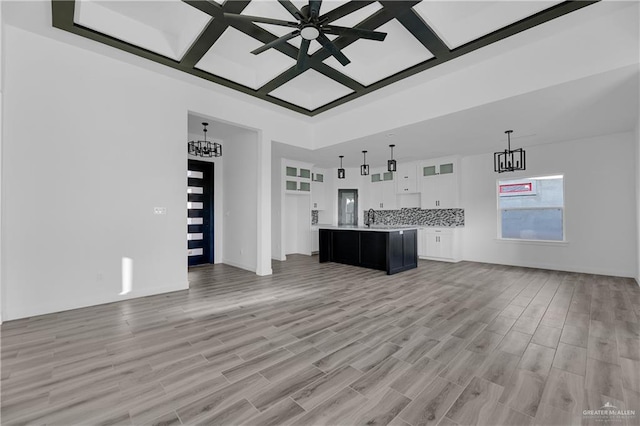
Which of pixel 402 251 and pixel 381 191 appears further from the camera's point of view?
pixel 381 191

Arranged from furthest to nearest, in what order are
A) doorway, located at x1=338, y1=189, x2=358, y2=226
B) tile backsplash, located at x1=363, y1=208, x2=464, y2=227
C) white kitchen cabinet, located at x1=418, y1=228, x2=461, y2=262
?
doorway, located at x1=338, y1=189, x2=358, y2=226, tile backsplash, located at x1=363, y1=208, x2=464, y2=227, white kitchen cabinet, located at x1=418, y1=228, x2=461, y2=262

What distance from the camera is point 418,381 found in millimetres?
1995

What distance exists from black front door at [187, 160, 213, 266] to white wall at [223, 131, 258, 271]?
0.39 meters

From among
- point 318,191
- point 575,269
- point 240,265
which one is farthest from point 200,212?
point 575,269

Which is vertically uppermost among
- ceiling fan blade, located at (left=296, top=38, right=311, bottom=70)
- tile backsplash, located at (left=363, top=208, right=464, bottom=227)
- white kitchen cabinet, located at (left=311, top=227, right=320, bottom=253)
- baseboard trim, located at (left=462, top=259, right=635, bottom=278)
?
ceiling fan blade, located at (left=296, top=38, right=311, bottom=70)

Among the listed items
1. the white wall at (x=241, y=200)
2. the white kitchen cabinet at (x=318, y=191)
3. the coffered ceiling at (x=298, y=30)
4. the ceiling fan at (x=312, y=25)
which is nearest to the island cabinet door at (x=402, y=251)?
the white wall at (x=241, y=200)

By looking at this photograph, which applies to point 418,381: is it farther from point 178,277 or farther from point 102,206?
point 102,206

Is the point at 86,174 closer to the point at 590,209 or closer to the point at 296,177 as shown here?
the point at 296,177

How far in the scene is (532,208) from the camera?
6.47 meters

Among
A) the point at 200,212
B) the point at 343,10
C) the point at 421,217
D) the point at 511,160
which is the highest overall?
the point at 343,10

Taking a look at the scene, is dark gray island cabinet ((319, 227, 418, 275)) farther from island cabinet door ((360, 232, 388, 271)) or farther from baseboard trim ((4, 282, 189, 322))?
baseboard trim ((4, 282, 189, 322))

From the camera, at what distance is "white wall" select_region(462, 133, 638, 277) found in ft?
17.5

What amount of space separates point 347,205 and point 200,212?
4.66 metres

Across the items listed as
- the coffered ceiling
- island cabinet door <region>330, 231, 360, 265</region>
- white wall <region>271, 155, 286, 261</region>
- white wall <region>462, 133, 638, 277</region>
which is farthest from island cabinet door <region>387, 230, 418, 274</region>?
white wall <region>271, 155, 286, 261</region>
